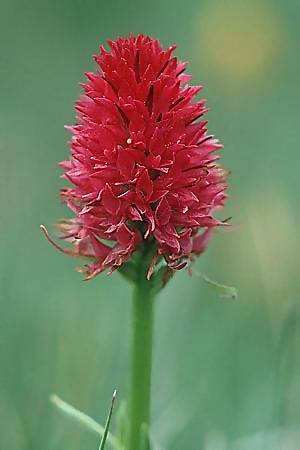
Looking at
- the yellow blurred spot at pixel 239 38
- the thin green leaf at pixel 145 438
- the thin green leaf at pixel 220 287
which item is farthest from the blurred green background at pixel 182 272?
the thin green leaf at pixel 145 438

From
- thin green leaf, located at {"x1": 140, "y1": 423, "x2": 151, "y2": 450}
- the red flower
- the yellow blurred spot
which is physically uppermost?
the yellow blurred spot

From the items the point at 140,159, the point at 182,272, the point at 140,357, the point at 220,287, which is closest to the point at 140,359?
the point at 140,357

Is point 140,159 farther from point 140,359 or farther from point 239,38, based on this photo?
point 239,38

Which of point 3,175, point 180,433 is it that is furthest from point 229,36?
point 180,433

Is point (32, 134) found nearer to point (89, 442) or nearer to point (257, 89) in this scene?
point (257, 89)

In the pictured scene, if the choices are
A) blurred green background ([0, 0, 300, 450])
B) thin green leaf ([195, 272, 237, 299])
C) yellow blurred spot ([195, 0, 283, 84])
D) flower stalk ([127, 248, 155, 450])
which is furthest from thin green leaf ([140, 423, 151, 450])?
yellow blurred spot ([195, 0, 283, 84])

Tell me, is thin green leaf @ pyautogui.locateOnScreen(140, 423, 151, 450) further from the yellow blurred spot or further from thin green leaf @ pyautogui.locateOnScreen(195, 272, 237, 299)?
the yellow blurred spot
